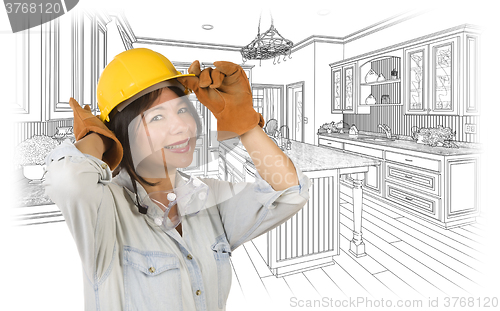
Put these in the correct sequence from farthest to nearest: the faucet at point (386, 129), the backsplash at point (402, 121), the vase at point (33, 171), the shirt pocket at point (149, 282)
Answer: the faucet at point (386, 129)
the backsplash at point (402, 121)
the vase at point (33, 171)
the shirt pocket at point (149, 282)

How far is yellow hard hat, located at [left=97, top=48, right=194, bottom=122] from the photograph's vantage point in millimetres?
466

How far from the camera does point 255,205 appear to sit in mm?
671

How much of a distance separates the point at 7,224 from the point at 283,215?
1416 mm

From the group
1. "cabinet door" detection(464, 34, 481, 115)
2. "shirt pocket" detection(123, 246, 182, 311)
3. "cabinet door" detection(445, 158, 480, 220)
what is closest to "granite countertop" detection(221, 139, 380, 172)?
"cabinet door" detection(445, 158, 480, 220)

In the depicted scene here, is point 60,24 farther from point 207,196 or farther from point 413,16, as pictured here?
point 413,16

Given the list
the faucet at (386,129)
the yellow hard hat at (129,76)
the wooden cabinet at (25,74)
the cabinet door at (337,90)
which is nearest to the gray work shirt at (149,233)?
the yellow hard hat at (129,76)

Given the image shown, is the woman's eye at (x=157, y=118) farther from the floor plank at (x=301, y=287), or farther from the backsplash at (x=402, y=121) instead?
the backsplash at (x=402, y=121)

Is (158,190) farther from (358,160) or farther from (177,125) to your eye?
(358,160)

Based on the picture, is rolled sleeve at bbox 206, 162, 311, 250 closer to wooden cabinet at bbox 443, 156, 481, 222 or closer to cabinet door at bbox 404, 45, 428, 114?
wooden cabinet at bbox 443, 156, 481, 222

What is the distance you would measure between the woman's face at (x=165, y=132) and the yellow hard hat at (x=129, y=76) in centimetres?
3

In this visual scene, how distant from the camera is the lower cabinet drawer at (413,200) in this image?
3073 millimetres

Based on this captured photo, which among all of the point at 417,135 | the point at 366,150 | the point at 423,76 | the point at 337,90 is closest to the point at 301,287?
the point at 366,150

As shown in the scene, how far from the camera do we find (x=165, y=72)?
1.60 feet

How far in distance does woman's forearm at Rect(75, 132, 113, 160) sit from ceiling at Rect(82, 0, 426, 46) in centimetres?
332
